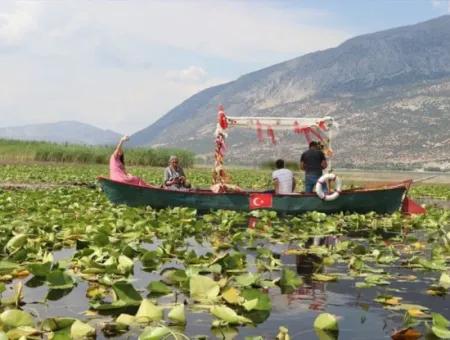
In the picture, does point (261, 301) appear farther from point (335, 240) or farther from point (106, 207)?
point (106, 207)

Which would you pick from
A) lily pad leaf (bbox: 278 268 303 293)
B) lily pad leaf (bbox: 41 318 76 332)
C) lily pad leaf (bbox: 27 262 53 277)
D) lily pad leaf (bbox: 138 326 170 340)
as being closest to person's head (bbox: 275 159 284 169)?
lily pad leaf (bbox: 278 268 303 293)

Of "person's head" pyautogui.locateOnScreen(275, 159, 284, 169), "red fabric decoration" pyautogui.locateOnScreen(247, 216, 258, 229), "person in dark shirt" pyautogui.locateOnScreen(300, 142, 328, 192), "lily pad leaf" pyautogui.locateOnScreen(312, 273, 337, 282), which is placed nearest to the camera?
"lily pad leaf" pyautogui.locateOnScreen(312, 273, 337, 282)

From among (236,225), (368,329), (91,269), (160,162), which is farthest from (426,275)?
(160,162)

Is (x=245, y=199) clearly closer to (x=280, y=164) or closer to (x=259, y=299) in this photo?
(x=280, y=164)

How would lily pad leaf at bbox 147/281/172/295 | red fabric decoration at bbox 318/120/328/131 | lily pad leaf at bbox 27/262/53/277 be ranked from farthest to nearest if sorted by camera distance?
red fabric decoration at bbox 318/120/328/131, lily pad leaf at bbox 27/262/53/277, lily pad leaf at bbox 147/281/172/295

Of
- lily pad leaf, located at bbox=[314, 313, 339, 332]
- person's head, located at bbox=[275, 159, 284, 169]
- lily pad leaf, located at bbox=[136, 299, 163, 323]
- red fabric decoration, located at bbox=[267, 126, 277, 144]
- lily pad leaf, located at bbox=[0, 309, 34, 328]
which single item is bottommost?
lily pad leaf, located at bbox=[314, 313, 339, 332]

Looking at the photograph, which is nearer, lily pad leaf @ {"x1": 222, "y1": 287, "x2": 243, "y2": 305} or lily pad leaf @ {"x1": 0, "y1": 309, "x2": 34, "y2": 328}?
lily pad leaf @ {"x1": 0, "y1": 309, "x2": 34, "y2": 328}

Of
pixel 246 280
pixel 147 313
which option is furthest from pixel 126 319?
pixel 246 280

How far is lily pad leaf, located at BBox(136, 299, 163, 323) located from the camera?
528 cm

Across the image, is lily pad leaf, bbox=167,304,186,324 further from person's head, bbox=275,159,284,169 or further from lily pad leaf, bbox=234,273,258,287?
person's head, bbox=275,159,284,169

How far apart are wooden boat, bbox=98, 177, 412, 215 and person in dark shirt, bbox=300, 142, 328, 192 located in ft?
3.50

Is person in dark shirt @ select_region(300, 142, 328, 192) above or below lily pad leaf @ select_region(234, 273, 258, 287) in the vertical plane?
above

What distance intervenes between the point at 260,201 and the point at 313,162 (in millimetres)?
1941

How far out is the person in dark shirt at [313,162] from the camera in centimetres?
1650
